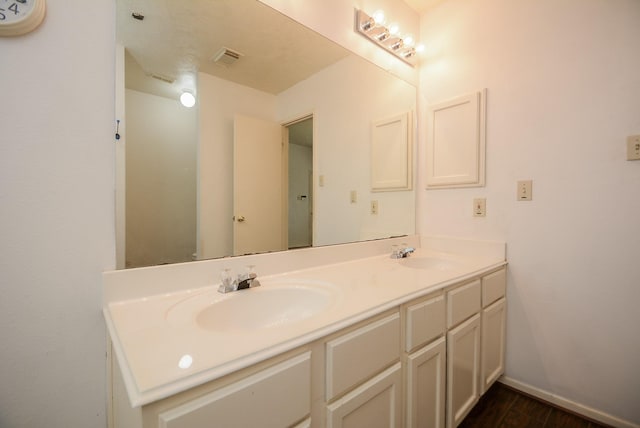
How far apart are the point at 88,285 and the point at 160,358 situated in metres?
0.45

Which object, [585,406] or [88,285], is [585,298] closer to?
[585,406]

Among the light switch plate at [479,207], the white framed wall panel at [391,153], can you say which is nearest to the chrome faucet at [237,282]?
the white framed wall panel at [391,153]

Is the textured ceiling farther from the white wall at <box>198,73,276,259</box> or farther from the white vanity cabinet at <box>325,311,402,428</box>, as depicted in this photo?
the white vanity cabinet at <box>325,311,402,428</box>

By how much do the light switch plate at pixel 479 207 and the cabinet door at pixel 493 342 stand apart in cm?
49

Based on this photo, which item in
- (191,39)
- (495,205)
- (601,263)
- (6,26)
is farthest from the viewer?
(495,205)

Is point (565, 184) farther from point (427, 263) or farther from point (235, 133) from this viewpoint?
point (235, 133)

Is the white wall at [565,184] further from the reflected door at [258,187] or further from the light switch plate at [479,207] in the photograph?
the reflected door at [258,187]

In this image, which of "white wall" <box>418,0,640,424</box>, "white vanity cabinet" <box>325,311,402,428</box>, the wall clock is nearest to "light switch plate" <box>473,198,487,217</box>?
"white wall" <box>418,0,640,424</box>

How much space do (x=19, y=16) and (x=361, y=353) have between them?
121 cm

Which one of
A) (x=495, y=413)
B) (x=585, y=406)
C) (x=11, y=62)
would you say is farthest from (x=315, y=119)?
(x=585, y=406)

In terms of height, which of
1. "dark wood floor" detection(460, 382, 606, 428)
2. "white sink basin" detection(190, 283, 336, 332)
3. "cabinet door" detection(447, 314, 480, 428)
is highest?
"white sink basin" detection(190, 283, 336, 332)

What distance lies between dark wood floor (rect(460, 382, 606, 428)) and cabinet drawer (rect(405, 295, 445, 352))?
0.66m

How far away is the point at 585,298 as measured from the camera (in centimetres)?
127

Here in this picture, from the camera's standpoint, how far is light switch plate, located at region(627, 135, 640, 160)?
44.0 inches
